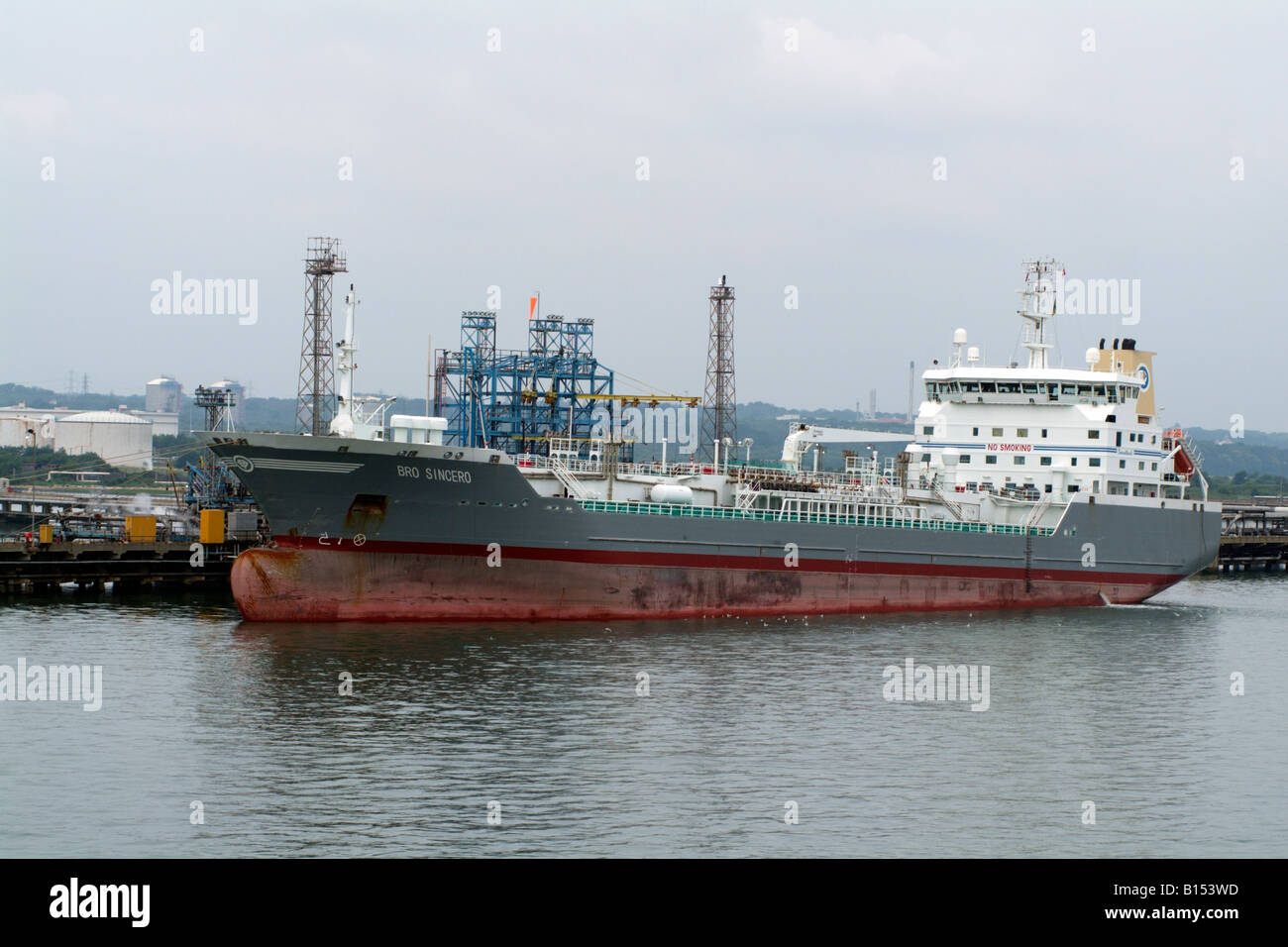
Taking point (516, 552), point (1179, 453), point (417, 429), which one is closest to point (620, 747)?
point (516, 552)

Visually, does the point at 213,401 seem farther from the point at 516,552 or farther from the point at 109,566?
the point at 516,552

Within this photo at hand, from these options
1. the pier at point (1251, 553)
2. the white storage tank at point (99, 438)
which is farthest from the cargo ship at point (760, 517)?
the white storage tank at point (99, 438)

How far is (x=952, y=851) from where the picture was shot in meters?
18.1

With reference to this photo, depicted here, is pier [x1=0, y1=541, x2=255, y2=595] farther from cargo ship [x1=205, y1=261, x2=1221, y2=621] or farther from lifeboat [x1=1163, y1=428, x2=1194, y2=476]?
lifeboat [x1=1163, y1=428, x2=1194, y2=476]

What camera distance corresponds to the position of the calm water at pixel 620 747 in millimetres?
18578

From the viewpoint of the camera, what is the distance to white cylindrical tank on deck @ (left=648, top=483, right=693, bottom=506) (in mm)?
37906

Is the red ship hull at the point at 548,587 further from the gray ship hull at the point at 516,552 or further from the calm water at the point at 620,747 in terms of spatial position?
the calm water at the point at 620,747

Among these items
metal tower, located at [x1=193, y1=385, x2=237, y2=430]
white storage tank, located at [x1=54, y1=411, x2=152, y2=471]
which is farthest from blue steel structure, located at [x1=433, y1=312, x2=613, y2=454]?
white storage tank, located at [x1=54, y1=411, x2=152, y2=471]

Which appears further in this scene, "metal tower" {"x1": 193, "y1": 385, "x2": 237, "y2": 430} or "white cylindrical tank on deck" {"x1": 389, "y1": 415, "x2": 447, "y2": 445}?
"metal tower" {"x1": 193, "y1": 385, "x2": 237, "y2": 430}

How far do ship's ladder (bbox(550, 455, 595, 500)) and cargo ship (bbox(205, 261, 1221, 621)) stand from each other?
0.07 m

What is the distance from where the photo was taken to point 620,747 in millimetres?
22969

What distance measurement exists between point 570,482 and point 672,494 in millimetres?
2851

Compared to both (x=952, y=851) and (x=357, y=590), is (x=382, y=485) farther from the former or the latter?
(x=952, y=851)
